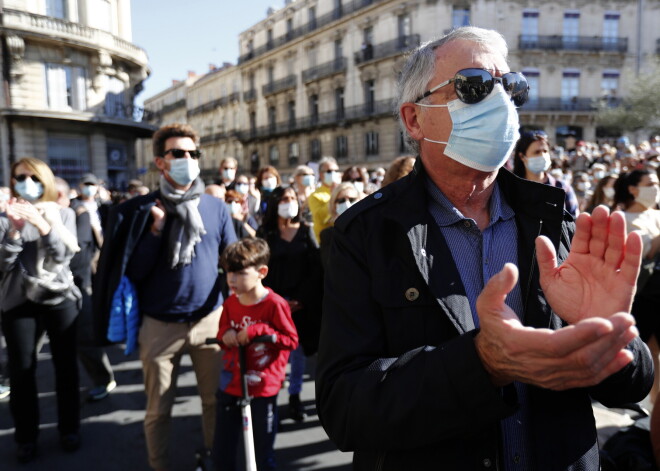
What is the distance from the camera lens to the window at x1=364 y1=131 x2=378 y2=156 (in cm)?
3159

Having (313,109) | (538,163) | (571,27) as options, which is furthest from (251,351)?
(313,109)

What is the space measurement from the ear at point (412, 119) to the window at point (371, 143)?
1197 inches

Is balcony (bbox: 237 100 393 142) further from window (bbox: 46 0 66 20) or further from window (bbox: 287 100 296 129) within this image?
window (bbox: 46 0 66 20)

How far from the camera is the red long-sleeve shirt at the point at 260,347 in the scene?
3166 mm

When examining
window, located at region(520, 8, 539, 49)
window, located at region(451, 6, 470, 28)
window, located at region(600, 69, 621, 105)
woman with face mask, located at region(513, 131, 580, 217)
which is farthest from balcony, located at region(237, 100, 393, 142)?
woman with face mask, located at region(513, 131, 580, 217)

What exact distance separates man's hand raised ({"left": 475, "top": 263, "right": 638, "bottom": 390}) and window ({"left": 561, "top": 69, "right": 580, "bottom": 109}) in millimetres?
31652

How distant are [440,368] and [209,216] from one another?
254 centimetres

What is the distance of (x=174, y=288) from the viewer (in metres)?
3.13

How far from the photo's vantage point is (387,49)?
3020cm

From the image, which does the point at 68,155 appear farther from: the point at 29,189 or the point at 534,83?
the point at 534,83

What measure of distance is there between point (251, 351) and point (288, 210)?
5.65ft

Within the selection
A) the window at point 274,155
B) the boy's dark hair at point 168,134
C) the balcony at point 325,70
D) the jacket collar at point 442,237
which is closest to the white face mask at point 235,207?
the boy's dark hair at point 168,134

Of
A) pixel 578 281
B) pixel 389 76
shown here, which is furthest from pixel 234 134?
pixel 578 281

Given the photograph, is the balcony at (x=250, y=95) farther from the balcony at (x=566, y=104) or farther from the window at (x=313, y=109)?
the balcony at (x=566, y=104)
